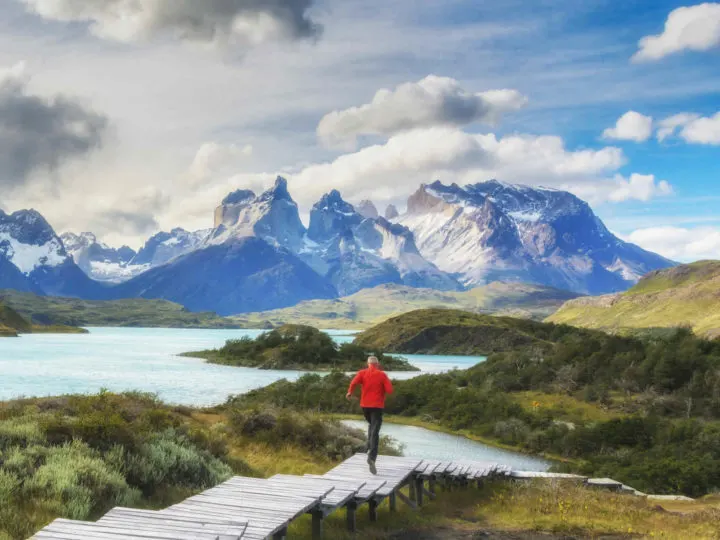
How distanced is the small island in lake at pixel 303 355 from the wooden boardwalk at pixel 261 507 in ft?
396

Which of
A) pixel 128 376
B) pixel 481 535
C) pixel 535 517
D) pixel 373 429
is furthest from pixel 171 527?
pixel 128 376

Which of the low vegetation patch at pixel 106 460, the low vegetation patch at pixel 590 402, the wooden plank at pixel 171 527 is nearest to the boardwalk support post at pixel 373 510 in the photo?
the low vegetation patch at pixel 106 460

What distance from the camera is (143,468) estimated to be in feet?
65.3

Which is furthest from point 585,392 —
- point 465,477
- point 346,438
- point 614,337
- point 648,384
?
point 465,477

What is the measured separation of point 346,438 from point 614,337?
66.3 m

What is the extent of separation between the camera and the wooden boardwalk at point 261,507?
40.0 ft

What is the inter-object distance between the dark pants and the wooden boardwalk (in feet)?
1.92

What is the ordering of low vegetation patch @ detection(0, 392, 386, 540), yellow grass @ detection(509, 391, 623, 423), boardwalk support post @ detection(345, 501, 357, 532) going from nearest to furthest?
1. low vegetation patch @ detection(0, 392, 386, 540)
2. boardwalk support post @ detection(345, 501, 357, 532)
3. yellow grass @ detection(509, 391, 623, 423)

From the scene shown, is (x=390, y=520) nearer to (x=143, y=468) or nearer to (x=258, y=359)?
(x=143, y=468)

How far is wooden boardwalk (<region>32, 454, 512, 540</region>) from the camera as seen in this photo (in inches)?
480

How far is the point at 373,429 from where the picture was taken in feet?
72.6

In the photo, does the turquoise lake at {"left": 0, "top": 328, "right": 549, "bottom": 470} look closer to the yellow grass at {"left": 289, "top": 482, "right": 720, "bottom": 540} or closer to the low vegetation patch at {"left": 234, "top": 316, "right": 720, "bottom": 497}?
the low vegetation patch at {"left": 234, "top": 316, "right": 720, "bottom": 497}

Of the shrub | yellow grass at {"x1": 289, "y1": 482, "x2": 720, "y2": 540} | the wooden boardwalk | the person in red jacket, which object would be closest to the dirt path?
yellow grass at {"x1": 289, "y1": 482, "x2": 720, "y2": 540}

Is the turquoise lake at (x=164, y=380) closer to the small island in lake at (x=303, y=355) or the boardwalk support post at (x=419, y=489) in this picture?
the small island in lake at (x=303, y=355)
